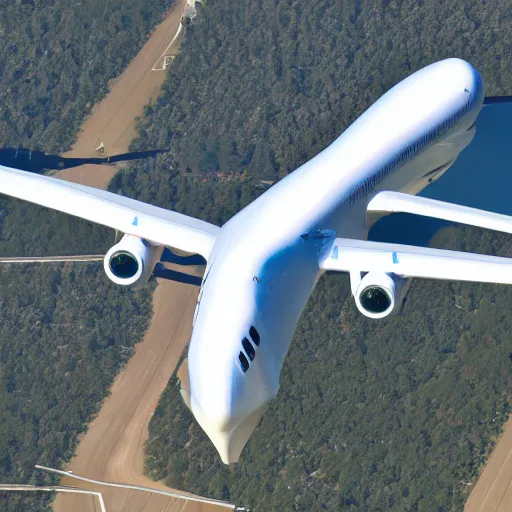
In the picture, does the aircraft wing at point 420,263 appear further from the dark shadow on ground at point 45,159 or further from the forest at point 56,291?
the dark shadow on ground at point 45,159

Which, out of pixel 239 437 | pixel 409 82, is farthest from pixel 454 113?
pixel 239 437

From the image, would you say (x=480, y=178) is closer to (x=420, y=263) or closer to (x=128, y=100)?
(x=420, y=263)

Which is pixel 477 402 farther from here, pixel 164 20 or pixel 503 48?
pixel 164 20

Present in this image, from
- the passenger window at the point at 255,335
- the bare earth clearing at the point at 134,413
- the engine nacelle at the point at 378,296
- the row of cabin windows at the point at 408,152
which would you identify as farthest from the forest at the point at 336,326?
the passenger window at the point at 255,335

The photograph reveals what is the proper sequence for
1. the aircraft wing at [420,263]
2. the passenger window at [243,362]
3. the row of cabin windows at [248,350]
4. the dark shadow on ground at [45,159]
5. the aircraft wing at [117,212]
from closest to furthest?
the passenger window at [243,362] < the row of cabin windows at [248,350] < the aircraft wing at [420,263] < the aircraft wing at [117,212] < the dark shadow on ground at [45,159]

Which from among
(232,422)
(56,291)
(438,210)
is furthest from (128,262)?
(56,291)

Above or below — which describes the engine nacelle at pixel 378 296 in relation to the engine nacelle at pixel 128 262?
above

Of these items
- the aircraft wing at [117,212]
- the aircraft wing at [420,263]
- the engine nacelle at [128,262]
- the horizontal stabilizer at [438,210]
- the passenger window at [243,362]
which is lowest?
the passenger window at [243,362]
